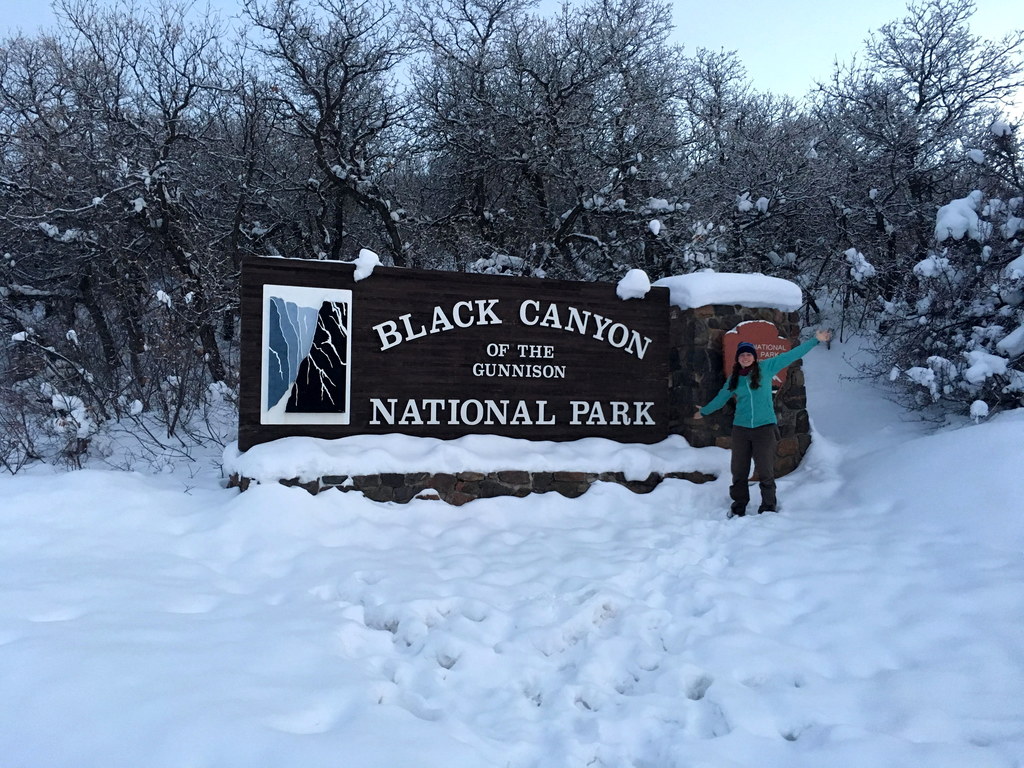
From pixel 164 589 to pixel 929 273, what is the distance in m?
8.14

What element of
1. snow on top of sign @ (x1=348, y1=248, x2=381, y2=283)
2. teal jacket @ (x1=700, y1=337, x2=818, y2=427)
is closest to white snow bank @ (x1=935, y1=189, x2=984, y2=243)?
teal jacket @ (x1=700, y1=337, x2=818, y2=427)

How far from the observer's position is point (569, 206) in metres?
13.3

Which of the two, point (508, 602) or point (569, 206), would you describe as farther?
point (569, 206)

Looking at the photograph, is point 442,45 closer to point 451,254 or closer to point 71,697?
point 451,254

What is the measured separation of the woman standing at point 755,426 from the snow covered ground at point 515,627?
0.28 m

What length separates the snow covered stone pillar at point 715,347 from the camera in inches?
275

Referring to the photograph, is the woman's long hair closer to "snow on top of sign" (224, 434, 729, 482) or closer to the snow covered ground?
"snow on top of sign" (224, 434, 729, 482)

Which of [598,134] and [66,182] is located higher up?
[598,134]

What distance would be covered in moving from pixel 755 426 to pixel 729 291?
1.73 metres

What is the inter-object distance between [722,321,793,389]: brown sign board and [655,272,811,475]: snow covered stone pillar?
6 centimetres

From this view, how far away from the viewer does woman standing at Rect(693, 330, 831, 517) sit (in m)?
5.88

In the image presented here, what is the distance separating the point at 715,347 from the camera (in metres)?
7.00

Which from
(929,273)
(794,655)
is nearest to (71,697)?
(794,655)

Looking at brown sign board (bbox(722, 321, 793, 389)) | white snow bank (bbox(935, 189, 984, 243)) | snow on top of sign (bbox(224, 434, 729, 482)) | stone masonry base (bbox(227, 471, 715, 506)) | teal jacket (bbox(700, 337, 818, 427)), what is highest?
white snow bank (bbox(935, 189, 984, 243))
